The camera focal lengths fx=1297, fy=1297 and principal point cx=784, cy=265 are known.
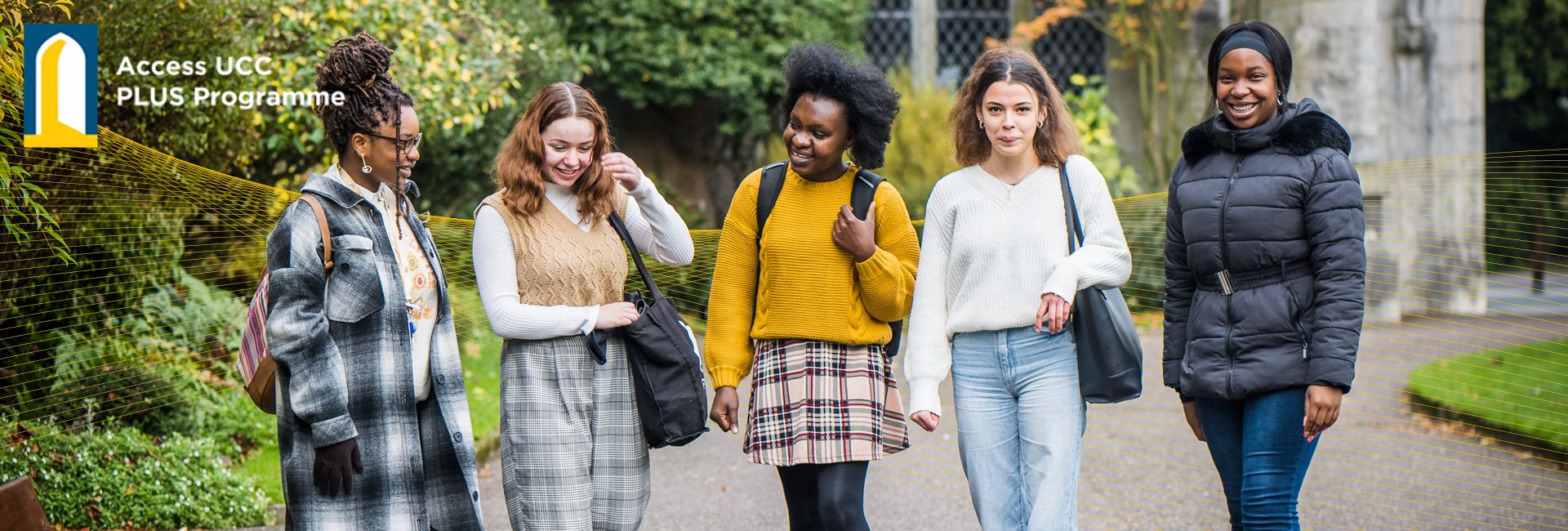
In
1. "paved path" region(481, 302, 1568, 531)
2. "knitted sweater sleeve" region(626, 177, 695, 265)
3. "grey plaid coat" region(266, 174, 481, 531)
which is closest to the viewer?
"grey plaid coat" region(266, 174, 481, 531)

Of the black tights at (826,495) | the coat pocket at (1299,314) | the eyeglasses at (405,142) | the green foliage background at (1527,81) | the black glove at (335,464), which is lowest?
the black tights at (826,495)

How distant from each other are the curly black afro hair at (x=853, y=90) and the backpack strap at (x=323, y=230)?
53.4 inches

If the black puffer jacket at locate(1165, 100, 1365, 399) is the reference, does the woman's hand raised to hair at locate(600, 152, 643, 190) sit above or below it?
above

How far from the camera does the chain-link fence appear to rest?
1426 centimetres

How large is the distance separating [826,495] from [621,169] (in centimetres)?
111

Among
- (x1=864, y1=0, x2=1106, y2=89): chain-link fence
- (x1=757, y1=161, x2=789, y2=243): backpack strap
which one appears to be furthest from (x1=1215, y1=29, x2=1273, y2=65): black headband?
(x1=864, y1=0, x2=1106, y2=89): chain-link fence

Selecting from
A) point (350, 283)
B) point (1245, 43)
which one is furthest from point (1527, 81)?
point (350, 283)

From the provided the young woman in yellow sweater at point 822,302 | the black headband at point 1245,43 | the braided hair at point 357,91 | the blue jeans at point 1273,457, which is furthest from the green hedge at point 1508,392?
the braided hair at point 357,91

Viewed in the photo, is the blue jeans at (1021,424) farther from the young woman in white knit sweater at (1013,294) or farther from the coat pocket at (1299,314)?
the coat pocket at (1299,314)

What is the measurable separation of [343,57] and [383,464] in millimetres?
1085

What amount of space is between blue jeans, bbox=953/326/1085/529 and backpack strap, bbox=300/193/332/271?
1.74m

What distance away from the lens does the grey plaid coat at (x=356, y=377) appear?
327cm

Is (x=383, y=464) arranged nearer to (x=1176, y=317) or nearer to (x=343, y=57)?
(x=343, y=57)

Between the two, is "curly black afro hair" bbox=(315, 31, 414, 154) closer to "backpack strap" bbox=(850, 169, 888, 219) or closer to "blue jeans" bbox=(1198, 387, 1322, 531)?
"backpack strap" bbox=(850, 169, 888, 219)
